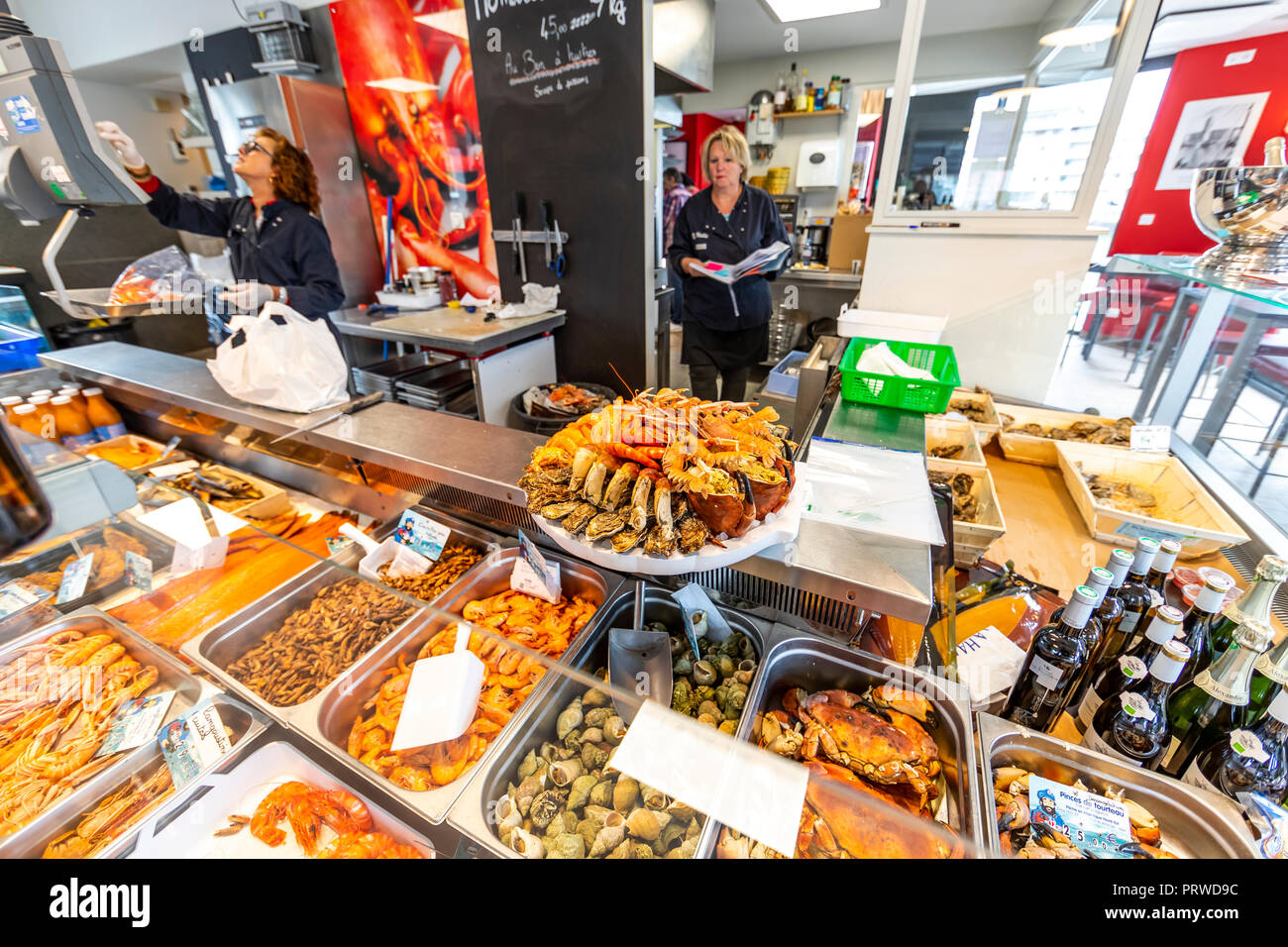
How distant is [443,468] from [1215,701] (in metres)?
1.69


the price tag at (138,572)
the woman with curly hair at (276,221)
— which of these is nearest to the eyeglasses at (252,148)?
the woman with curly hair at (276,221)

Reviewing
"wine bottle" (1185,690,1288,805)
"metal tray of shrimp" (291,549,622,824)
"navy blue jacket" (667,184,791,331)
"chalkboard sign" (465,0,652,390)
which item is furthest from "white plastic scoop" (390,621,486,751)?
"navy blue jacket" (667,184,791,331)

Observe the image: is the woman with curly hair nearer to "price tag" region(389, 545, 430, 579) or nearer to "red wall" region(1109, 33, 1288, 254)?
"price tag" region(389, 545, 430, 579)

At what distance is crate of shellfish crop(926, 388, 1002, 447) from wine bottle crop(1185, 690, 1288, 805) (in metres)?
1.22

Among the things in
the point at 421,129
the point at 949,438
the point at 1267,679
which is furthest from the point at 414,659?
the point at 421,129

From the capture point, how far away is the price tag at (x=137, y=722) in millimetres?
1021

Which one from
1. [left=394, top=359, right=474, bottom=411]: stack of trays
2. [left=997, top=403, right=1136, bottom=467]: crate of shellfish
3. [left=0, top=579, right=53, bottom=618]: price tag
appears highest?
[left=997, top=403, right=1136, bottom=467]: crate of shellfish

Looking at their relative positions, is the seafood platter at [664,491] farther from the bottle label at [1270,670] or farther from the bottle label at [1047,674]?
the bottle label at [1270,670]

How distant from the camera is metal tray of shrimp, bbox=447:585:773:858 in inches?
33.9

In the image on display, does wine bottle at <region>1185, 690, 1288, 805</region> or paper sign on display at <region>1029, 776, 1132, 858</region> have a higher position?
wine bottle at <region>1185, 690, 1288, 805</region>

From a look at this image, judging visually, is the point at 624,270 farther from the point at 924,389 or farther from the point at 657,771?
the point at 657,771

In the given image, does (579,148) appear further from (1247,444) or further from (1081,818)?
(1081,818)
